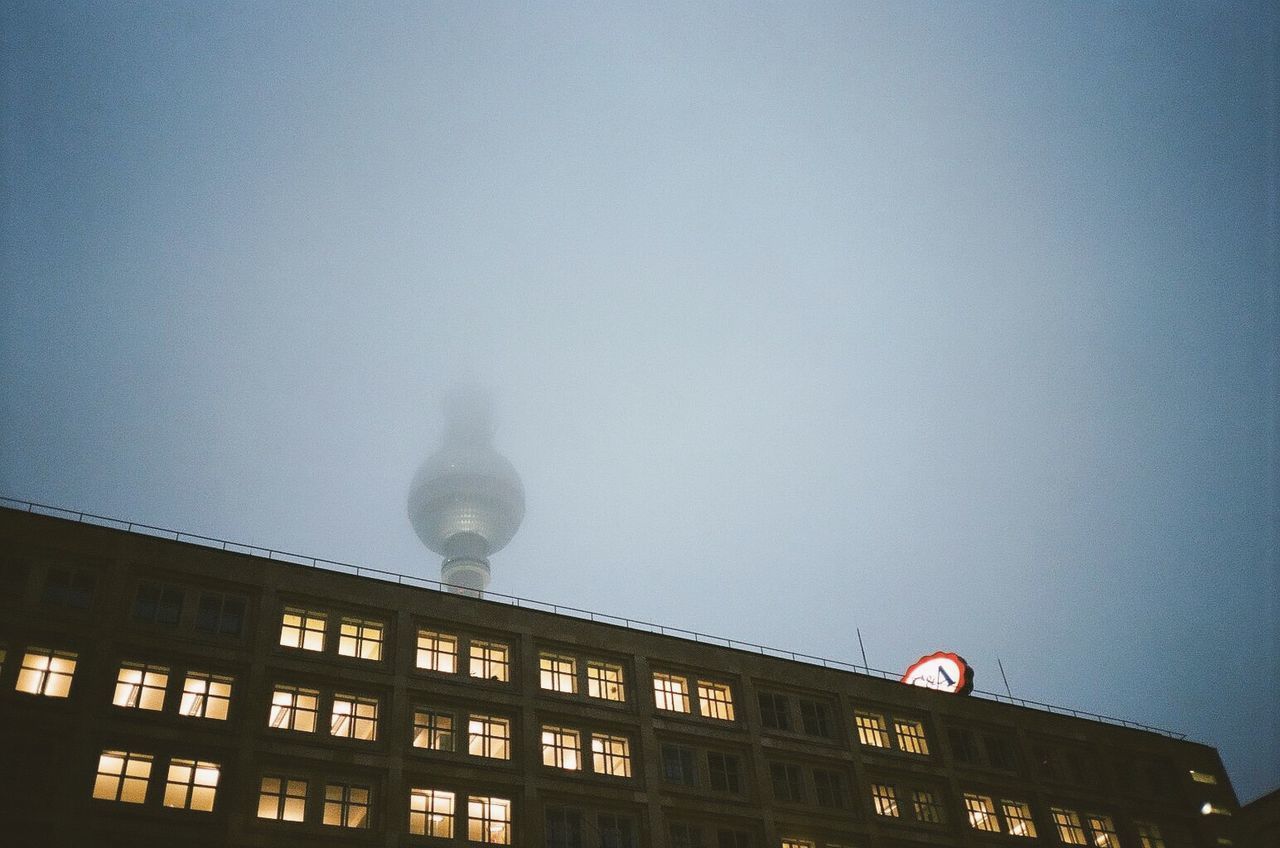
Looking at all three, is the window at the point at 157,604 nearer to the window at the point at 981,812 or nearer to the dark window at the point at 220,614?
the dark window at the point at 220,614

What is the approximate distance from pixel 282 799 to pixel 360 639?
9552 mm

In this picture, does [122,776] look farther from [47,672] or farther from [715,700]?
[715,700]

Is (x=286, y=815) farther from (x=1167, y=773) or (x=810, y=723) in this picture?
(x=1167, y=773)

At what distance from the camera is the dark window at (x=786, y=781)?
62.0 metres

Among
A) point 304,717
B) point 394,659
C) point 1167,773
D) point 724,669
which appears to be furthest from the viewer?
point 1167,773

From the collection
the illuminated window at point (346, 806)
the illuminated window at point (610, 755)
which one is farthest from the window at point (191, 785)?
the illuminated window at point (610, 755)

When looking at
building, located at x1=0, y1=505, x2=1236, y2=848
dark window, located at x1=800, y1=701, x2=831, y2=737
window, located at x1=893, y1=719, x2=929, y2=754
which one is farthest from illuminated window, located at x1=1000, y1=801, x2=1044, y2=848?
dark window, located at x1=800, y1=701, x2=831, y2=737

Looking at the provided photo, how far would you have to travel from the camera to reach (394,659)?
5659 cm

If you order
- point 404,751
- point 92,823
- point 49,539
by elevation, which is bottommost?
point 92,823

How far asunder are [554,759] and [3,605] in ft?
88.9

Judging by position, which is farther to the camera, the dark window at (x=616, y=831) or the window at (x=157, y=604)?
the dark window at (x=616, y=831)

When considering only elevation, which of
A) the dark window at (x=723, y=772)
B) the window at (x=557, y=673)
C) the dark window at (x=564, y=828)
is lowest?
the dark window at (x=564, y=828)

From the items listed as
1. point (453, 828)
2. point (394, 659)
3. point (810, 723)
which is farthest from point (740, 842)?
point (394, 659)

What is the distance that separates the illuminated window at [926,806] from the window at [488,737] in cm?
2555
